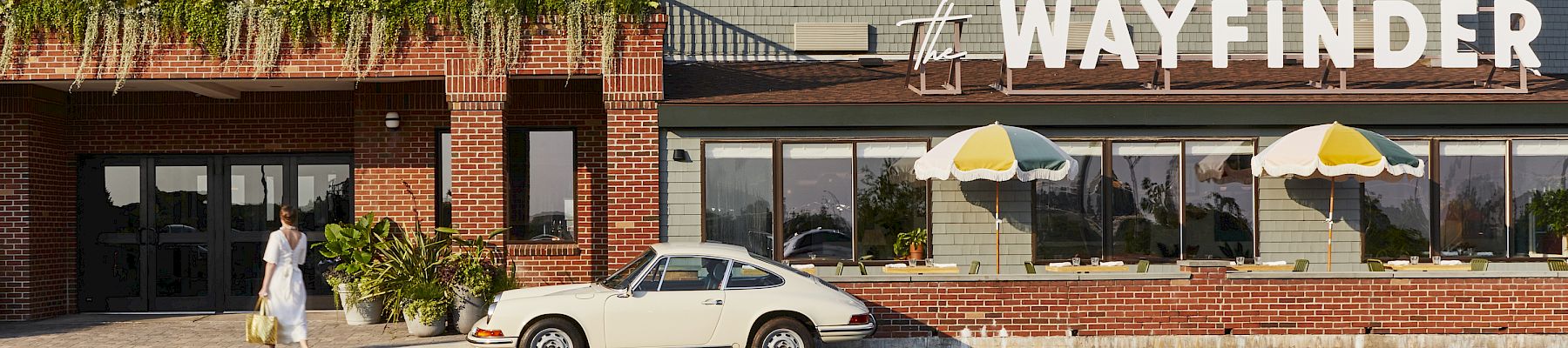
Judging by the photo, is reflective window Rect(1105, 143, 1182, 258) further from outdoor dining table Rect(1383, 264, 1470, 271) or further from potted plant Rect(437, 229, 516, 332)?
potted plant Rect(437, 229, 516, 332)

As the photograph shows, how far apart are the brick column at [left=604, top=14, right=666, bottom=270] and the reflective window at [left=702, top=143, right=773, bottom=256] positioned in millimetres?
674

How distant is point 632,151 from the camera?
1427cm

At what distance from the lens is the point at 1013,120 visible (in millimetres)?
14500

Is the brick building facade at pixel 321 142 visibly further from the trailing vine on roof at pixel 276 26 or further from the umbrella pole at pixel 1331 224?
the umbrella pole at pixel 1331 224

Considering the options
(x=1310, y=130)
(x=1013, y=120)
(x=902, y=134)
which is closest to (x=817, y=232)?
(x=902, y=134)

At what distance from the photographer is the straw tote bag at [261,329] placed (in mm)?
11031

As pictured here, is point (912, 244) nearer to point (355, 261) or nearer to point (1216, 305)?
point (1216, 305)

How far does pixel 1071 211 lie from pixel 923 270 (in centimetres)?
200

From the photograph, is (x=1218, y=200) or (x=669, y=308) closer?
(x=669, y=308)

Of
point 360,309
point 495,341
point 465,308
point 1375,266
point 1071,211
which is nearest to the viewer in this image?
point 495,341

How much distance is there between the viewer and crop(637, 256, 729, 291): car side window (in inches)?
434

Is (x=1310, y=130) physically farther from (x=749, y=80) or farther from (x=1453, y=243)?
(x=749, y=80)

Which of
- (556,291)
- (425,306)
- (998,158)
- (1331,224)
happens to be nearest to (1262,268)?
(1331,224)

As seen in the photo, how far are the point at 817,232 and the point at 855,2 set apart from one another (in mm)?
4179
